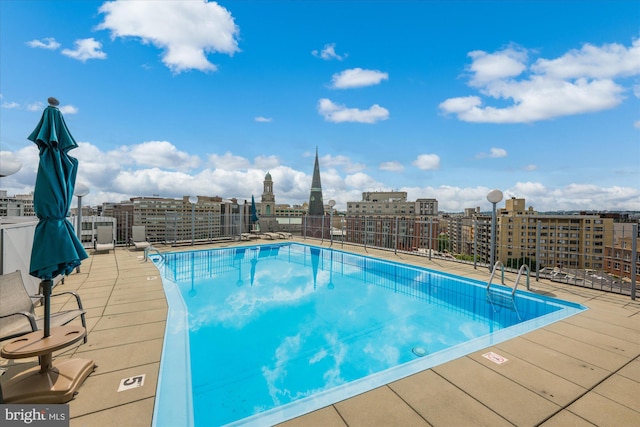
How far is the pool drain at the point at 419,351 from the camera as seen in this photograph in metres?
3.80

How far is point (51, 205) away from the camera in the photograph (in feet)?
7.47

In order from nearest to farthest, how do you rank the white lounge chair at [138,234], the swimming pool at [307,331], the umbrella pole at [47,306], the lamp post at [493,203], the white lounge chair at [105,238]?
the umbrella pole at [47,306] → the swimming pool at [307,331] → the lamp post at [493,203] → the white lounge chair at [105,238] → the white lounge chair at [138,234]

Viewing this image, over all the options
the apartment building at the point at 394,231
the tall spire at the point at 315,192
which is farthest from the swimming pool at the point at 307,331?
the tall spire at the point at 315,192

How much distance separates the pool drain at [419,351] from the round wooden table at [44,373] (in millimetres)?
3797

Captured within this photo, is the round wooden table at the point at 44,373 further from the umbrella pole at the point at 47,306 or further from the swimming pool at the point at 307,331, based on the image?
the swimming pool at the point at 307,331

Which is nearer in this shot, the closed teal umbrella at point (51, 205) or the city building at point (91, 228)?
the closed teal umbrella at point (51, 205)

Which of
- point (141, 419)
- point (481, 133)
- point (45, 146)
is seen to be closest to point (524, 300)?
point (141, 419)

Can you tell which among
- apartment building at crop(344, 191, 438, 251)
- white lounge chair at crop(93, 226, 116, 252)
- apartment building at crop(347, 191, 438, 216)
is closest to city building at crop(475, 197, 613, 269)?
apartment building at crop(344, 191, 438, 251)

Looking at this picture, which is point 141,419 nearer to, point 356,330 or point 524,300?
point 356,330

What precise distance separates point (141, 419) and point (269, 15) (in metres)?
12.6

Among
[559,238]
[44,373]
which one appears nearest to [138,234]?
[44,373]

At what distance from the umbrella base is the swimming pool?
2.22 feet

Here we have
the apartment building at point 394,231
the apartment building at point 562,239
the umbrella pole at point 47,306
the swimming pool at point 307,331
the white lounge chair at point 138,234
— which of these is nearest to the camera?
the umbrella pole at point 47,306

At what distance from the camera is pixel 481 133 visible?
19734mm
